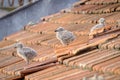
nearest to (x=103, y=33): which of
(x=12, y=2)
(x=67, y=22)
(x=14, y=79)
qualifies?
(x=14, y=79)

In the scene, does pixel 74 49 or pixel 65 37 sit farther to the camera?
pixel 65 37

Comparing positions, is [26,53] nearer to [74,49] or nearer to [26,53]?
[26,53]

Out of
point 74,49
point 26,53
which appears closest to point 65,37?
point 26,53

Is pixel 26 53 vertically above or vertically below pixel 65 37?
below

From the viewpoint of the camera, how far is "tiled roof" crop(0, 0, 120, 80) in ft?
11.4

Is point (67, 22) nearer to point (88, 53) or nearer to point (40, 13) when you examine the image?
point (88, 53)

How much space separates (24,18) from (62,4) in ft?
3.43

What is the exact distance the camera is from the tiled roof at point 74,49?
3473 mm

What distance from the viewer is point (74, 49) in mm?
4086

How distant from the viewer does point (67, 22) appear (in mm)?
6340

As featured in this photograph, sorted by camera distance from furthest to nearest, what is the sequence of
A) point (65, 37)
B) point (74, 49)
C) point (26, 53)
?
point (65, 37) < point (26, 53) < point (74, 49)

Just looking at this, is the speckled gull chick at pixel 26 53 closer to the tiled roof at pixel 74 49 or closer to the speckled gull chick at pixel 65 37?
the tiled roof at pixel 74 49

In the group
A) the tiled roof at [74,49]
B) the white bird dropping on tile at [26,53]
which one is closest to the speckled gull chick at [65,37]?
the tiled roof at [74,49]

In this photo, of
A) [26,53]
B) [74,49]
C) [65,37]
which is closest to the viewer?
[74,49]
